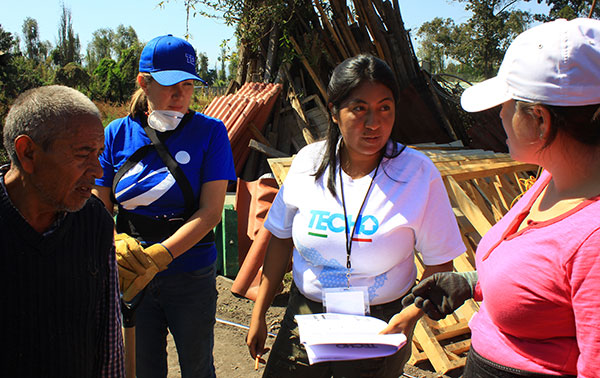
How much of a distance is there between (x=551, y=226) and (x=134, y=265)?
5.36 ft

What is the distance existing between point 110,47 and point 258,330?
6710 centimetres

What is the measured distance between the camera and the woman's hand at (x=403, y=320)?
6.16 ft

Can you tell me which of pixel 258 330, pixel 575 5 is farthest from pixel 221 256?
pixel 575 5

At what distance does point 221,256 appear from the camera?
18.9ft

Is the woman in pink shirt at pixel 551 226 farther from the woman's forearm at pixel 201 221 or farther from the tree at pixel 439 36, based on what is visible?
the tree at pixel 439 36

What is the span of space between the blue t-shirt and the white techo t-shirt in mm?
608

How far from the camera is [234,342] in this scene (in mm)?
4371

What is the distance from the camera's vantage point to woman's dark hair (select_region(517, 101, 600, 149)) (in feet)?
4.20

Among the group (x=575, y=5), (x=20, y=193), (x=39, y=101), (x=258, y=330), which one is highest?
(x=575, y=5)

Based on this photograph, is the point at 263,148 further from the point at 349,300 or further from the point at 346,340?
the point at 346,340

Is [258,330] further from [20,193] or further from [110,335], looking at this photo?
[20,193]

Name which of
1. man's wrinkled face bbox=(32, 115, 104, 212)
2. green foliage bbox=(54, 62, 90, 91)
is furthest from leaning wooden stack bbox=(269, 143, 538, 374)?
green foliage bbox=(54, 62, 90, 91)

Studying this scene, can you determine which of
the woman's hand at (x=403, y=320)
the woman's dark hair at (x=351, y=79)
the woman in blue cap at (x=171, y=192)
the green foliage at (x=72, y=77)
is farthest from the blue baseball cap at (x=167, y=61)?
the green foliage at (x=72, y=77)

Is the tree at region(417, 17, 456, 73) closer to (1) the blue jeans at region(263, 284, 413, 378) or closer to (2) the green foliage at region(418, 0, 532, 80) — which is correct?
(2) the green foliage at region(418, 0, 532, 80)
